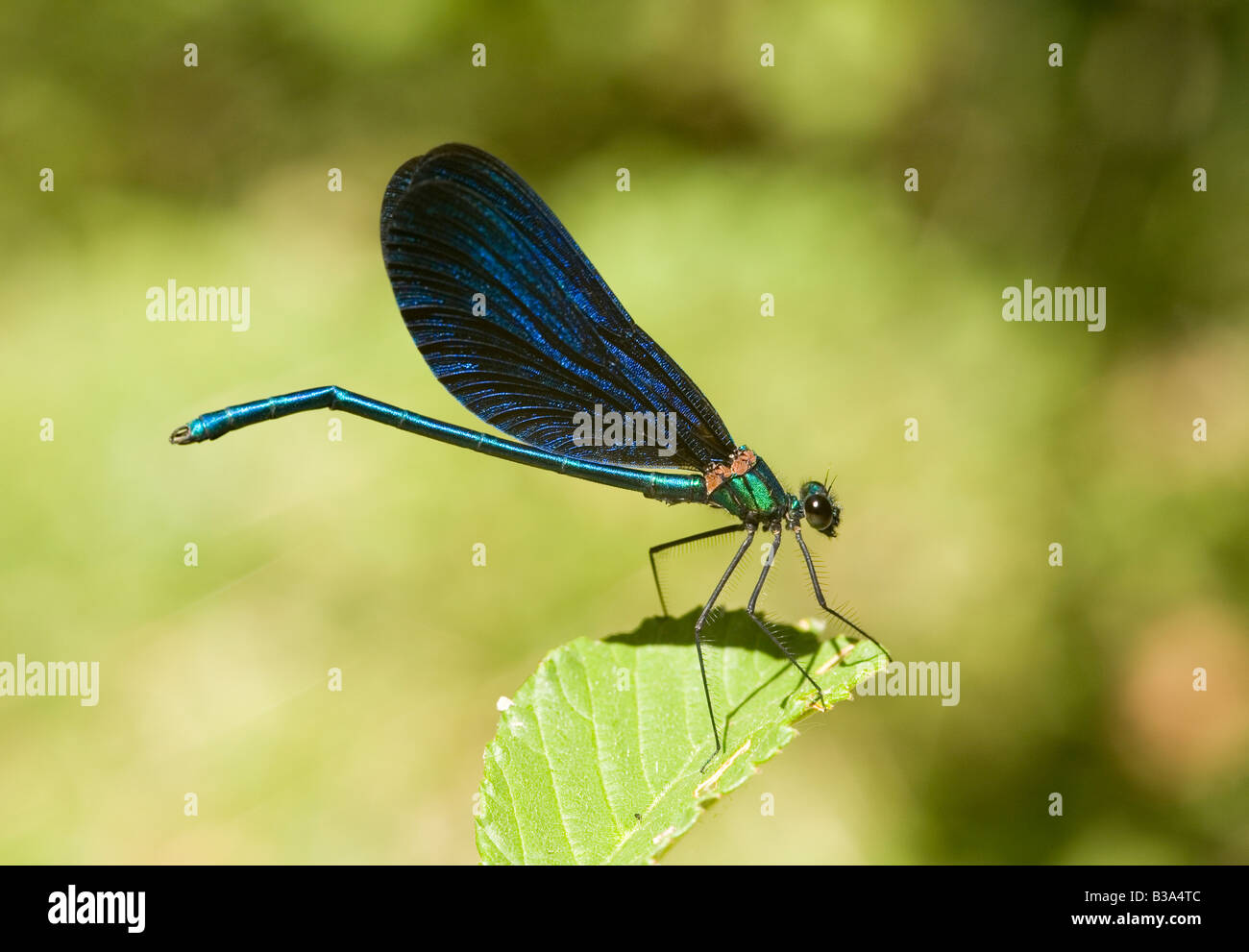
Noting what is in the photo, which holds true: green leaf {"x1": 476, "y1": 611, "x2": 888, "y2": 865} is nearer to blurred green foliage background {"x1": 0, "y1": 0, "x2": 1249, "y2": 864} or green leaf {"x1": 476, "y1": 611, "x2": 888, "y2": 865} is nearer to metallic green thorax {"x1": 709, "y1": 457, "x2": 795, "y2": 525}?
Result: metallic green thorax {"x1": 709, "y1": 457, "x2": 795, "y2": 525}

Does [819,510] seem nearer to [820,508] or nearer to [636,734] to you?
[820,508]

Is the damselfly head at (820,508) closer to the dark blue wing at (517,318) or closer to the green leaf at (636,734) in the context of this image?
the dark blue wing at (517,318)

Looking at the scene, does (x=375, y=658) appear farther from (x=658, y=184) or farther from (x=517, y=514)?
(x=658, y=184)

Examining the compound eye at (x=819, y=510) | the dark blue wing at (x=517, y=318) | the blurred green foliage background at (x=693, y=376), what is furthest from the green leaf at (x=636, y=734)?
the blurred green foliage background at (x=693, y=376)

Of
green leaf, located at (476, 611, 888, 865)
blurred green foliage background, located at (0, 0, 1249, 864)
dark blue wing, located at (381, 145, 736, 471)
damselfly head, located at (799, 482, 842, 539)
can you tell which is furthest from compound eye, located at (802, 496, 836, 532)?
blurred green foliage background, located at (0, 0, 1249, 864)
